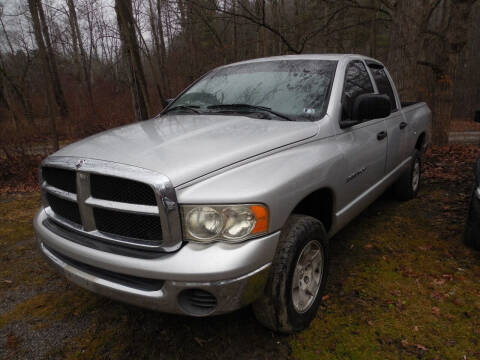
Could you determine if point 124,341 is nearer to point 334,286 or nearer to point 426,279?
point 334,286

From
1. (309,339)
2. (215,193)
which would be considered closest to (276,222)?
(215,193)

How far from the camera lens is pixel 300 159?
7.45 ft

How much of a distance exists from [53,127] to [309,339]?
745cm

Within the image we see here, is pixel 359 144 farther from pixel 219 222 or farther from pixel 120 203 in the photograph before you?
pixel 120 203

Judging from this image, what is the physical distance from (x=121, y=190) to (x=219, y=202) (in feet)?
1.84

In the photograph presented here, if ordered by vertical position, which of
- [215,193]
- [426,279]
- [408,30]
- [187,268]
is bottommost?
[426,279]

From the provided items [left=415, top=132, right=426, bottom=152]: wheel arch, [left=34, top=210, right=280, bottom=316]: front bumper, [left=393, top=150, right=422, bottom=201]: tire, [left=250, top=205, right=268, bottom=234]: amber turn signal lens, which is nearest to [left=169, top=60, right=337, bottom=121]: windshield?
[left=250, top=205, right=268, bottom=234]: amber turn signal lens

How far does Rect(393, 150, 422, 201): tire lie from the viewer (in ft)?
14.8

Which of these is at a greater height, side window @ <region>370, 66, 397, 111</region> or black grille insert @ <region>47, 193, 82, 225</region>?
side window @ <region>370, 66, 397, 111</region>

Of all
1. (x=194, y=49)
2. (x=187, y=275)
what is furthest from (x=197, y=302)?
(x=194, y=49)

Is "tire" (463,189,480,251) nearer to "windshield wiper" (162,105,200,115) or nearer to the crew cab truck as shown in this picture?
the crew cab truck

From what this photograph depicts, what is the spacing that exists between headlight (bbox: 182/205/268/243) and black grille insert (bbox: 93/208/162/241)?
7.0 inches

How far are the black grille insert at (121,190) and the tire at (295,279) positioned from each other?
2.68ft

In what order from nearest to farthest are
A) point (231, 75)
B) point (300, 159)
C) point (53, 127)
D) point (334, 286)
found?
1. point (300, 159)
2. point (334, 286)
3. point (231, 75)
4. point (53, 127)
